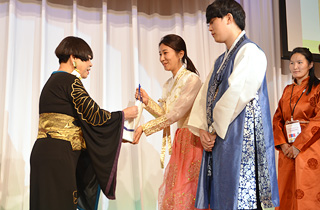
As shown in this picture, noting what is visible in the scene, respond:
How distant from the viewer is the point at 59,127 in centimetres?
229

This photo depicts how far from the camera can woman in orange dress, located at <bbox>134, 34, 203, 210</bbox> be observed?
246 centimetres

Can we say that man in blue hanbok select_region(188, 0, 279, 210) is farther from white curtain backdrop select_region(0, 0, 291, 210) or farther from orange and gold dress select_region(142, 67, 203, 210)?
white curtain backdrop select_region(0, 0, 291, 210)

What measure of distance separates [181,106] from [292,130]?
1055mm

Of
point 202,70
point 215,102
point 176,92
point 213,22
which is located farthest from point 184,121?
point 202,70

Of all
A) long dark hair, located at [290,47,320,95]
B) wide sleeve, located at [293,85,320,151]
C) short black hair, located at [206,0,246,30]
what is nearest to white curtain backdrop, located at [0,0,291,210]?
long dark hair, located at [290,47,320,95]

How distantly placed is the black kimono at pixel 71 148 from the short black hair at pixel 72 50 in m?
0.14

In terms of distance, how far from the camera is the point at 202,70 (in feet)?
14.4

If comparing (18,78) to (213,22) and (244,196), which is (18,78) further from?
(244,196)

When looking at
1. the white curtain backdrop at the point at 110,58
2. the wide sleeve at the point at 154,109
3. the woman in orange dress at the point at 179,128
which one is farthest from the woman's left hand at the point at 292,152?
the white curtain backdrop at the point at 110,58

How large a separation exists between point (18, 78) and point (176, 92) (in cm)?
177

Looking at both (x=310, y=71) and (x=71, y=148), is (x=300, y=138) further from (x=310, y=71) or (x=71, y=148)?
(x=71, y=148)

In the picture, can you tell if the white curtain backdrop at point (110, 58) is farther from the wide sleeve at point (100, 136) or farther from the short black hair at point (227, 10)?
the short black hair at point (227, 10)

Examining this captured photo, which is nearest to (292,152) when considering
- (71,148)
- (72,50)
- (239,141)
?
(239,141)

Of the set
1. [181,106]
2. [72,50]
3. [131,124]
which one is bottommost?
[131,124]
